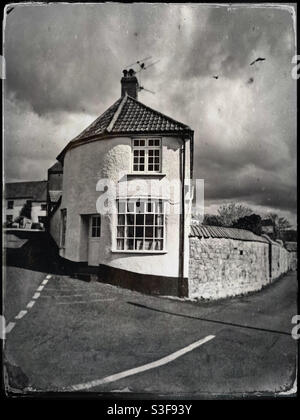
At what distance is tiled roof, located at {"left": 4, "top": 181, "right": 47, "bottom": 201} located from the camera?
322 cm

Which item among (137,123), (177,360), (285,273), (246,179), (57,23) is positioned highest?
(57,23)

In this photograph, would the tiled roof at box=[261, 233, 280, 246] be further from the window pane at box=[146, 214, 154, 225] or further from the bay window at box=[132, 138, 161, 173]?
the bay window at box=[132, 138, 161, 173]

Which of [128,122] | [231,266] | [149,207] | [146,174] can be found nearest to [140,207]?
[149,207]

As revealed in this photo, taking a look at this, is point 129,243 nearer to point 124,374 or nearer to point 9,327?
point 124,374

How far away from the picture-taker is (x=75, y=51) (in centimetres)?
323

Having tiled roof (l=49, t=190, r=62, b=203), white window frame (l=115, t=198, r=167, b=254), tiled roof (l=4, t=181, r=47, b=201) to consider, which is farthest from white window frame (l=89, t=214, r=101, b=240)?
tiled roof (l=4, t=181, r=47, b=201)

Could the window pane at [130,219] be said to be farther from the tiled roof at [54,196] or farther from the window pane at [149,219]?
the tiled roof at [54,196]

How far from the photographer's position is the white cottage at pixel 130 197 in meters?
3.15

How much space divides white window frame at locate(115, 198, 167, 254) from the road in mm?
441

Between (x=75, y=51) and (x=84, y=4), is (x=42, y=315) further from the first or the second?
(x=84, y=4)

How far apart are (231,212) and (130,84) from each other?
1558mm
